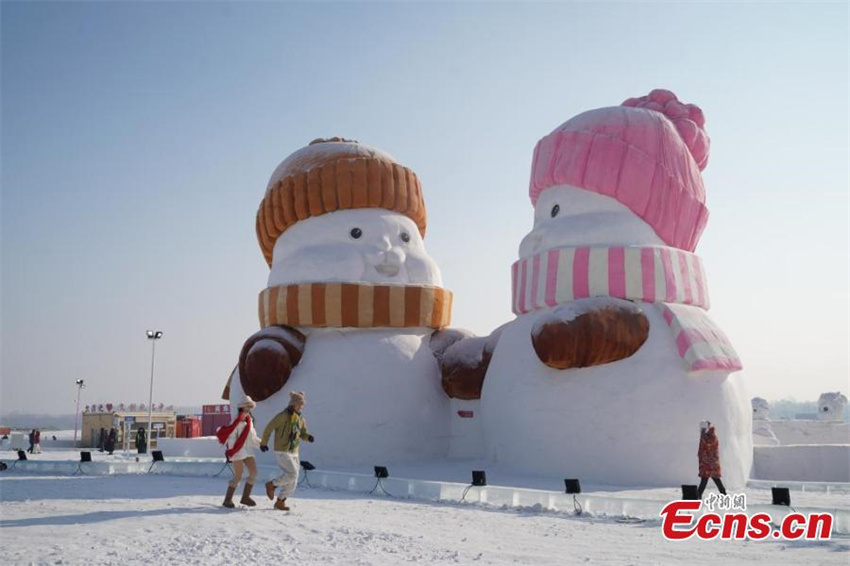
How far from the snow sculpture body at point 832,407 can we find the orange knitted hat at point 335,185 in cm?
1572

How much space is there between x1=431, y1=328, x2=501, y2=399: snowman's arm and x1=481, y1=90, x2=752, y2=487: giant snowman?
63cm

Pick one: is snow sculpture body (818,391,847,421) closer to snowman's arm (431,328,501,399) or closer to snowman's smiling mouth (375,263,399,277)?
snowman's arm (431,328,501,399)

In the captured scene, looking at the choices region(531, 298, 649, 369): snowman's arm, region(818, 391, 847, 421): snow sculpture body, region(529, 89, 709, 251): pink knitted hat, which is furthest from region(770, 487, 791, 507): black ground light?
region(818, 391, 847, 421): snow sculpture body

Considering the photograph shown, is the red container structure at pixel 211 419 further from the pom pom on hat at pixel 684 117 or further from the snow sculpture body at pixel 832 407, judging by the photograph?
the snow sculpture body at pixel 832 407

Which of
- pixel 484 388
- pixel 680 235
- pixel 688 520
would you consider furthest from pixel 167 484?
Answer: pixel 680 235

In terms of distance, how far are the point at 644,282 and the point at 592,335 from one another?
129 cm

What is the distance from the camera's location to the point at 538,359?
10891 millimetres

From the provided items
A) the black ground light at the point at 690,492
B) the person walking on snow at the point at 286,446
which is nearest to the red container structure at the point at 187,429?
the person walking on snow at the point at 286,446

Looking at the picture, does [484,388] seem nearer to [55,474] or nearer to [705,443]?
[705,443]

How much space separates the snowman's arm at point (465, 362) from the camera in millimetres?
12570

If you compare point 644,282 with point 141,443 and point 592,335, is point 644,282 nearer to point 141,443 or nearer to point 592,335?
point 592,335

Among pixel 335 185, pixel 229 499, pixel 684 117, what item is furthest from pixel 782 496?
pixel 335 185

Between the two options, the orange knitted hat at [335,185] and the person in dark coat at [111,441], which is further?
the person in dark coat at [111,441]

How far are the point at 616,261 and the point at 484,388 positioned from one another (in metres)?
2.95
